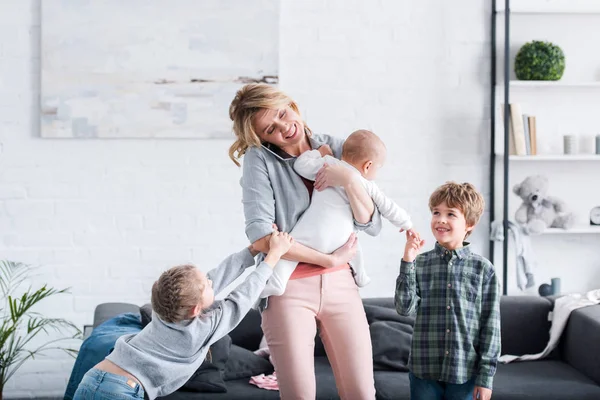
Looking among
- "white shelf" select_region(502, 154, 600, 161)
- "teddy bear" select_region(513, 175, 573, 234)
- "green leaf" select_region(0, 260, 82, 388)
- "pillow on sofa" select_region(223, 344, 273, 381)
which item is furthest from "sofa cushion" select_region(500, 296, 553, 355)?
"green leaf" select_region(0, 260, 82, 388)

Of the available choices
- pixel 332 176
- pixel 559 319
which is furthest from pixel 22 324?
pixel 559 319

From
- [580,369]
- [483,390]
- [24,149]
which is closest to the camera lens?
[483,390]

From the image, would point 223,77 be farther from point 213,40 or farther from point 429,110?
point 429,110

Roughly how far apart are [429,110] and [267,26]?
0.92m

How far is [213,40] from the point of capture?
12.9 ft

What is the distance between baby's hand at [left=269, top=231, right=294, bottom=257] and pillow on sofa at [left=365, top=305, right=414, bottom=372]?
1.34 metres

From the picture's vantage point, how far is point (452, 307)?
2.30m

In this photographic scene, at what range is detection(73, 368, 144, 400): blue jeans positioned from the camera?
2326 mm

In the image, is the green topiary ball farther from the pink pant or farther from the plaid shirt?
the pink pant

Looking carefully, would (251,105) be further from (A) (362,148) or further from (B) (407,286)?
(B) (407,286)

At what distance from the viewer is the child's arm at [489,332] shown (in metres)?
2.25

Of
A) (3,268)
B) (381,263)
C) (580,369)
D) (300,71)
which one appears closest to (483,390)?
(580,369)

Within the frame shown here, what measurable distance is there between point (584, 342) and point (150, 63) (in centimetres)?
234

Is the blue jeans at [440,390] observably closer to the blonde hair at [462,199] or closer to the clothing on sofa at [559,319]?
the blonde hair at [462,199]
